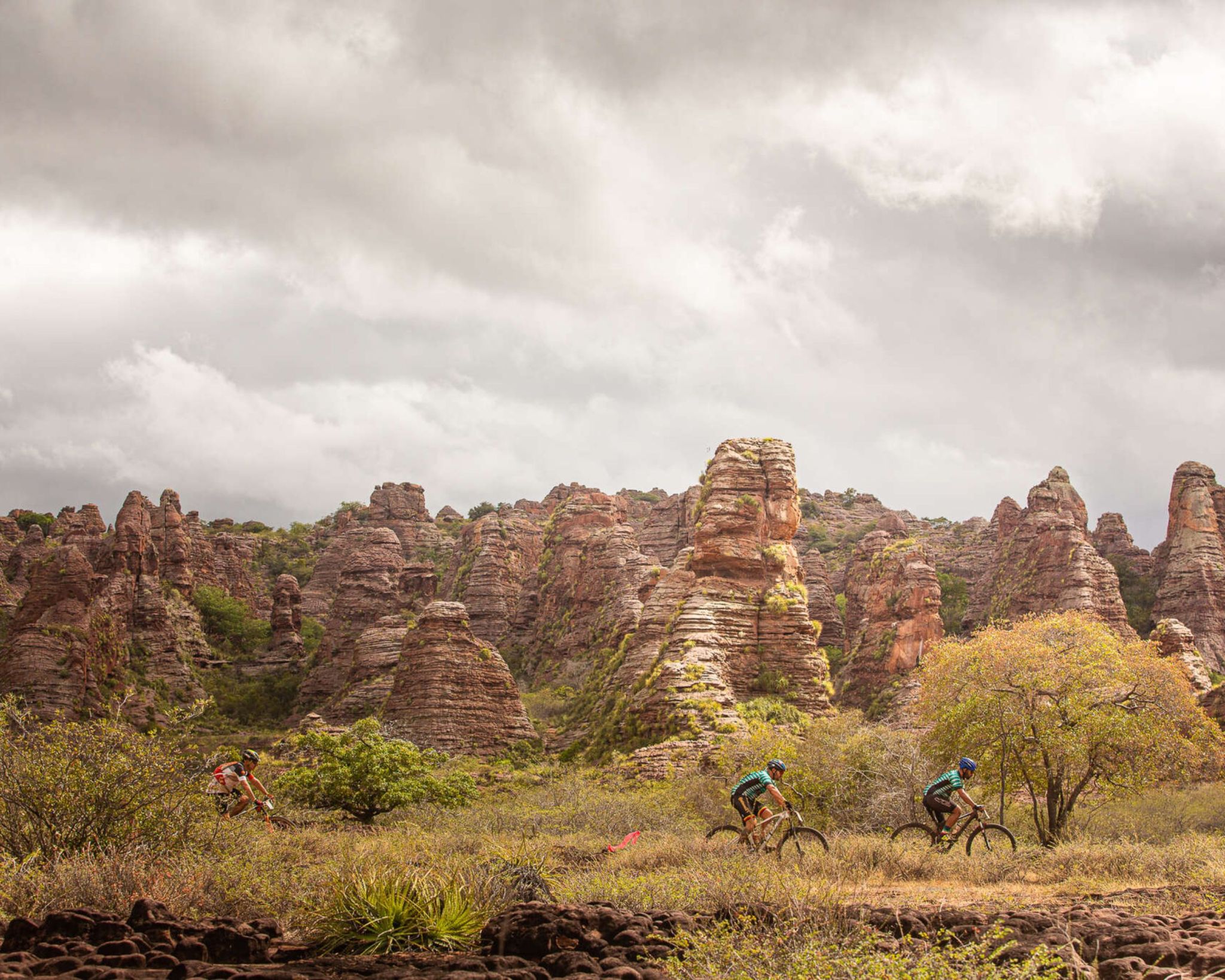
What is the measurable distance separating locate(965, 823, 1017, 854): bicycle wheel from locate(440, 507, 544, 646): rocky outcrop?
6038 centimetres

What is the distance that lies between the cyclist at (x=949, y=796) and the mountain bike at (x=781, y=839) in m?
2.38

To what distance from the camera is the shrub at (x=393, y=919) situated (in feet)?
30.5

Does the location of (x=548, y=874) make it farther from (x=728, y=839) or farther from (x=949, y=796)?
(x=949, y=796)

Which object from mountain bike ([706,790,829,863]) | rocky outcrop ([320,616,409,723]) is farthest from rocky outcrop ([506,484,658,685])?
mountain bike ([706,790,829,863])

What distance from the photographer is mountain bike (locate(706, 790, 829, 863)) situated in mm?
15359

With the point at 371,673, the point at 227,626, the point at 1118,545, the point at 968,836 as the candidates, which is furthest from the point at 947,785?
the point at 1118,545

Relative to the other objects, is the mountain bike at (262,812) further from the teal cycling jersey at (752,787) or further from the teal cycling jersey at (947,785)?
the teal cycling jersey at (947,785)

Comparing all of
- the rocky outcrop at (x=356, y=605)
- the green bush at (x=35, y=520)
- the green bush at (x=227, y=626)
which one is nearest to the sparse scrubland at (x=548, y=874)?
the rocky outcrop at (x=356, y=605)

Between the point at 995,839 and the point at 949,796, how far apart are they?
5.48 feet

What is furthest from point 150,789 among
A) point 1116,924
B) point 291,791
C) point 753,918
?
point 291,791

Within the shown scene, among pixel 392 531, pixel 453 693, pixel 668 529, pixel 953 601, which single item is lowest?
pixel 453 693

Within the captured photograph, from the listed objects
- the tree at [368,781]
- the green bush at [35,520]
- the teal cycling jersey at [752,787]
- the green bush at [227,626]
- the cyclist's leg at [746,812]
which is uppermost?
the green bush at [35,520]

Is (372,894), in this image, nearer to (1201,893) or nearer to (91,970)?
(91,970)

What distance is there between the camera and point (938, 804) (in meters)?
17.2
